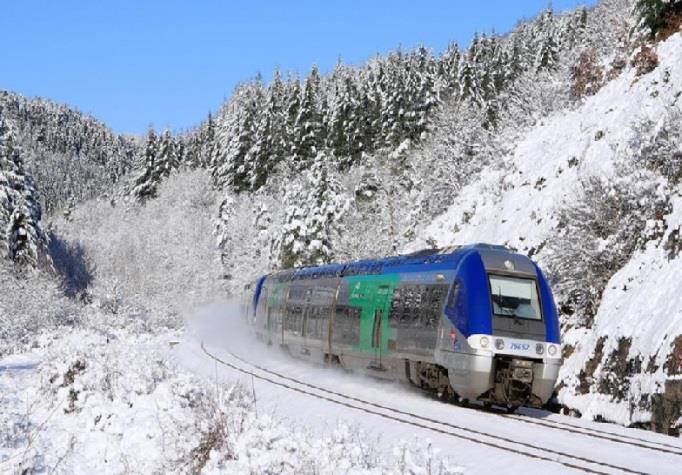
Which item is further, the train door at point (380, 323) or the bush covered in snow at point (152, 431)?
the train door at point (380, 323)

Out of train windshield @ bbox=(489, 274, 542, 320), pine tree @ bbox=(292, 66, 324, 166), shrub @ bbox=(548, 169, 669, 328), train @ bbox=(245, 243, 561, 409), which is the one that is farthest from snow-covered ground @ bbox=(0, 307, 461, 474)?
pine tree @ bbox=(292, 66, 324, 166)

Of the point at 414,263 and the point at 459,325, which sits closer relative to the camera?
the point at 459,325

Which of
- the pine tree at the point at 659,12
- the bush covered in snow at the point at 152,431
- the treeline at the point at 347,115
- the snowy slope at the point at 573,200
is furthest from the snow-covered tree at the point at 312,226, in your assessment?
the bush covered in snow at the point at 152,431

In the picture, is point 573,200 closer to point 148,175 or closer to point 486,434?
point 486,434

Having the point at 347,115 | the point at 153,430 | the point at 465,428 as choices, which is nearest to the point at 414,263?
the point at 465,428

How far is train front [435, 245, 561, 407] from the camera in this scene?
14008mm

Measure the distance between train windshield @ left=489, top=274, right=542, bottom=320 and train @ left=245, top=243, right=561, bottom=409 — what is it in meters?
0.02

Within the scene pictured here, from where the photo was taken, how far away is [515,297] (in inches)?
579

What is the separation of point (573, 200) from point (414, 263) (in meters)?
5.66

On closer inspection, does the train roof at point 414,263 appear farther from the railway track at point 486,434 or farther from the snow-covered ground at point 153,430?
the snow-covered ground at point 153,430

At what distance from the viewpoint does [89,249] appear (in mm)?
88688

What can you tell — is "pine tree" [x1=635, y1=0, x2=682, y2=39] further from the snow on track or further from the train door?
the snow on track

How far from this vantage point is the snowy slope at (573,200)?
14039 mm

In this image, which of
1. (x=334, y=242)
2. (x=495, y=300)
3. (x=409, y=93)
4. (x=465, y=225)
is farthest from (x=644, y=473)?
(x=409, y=93)
